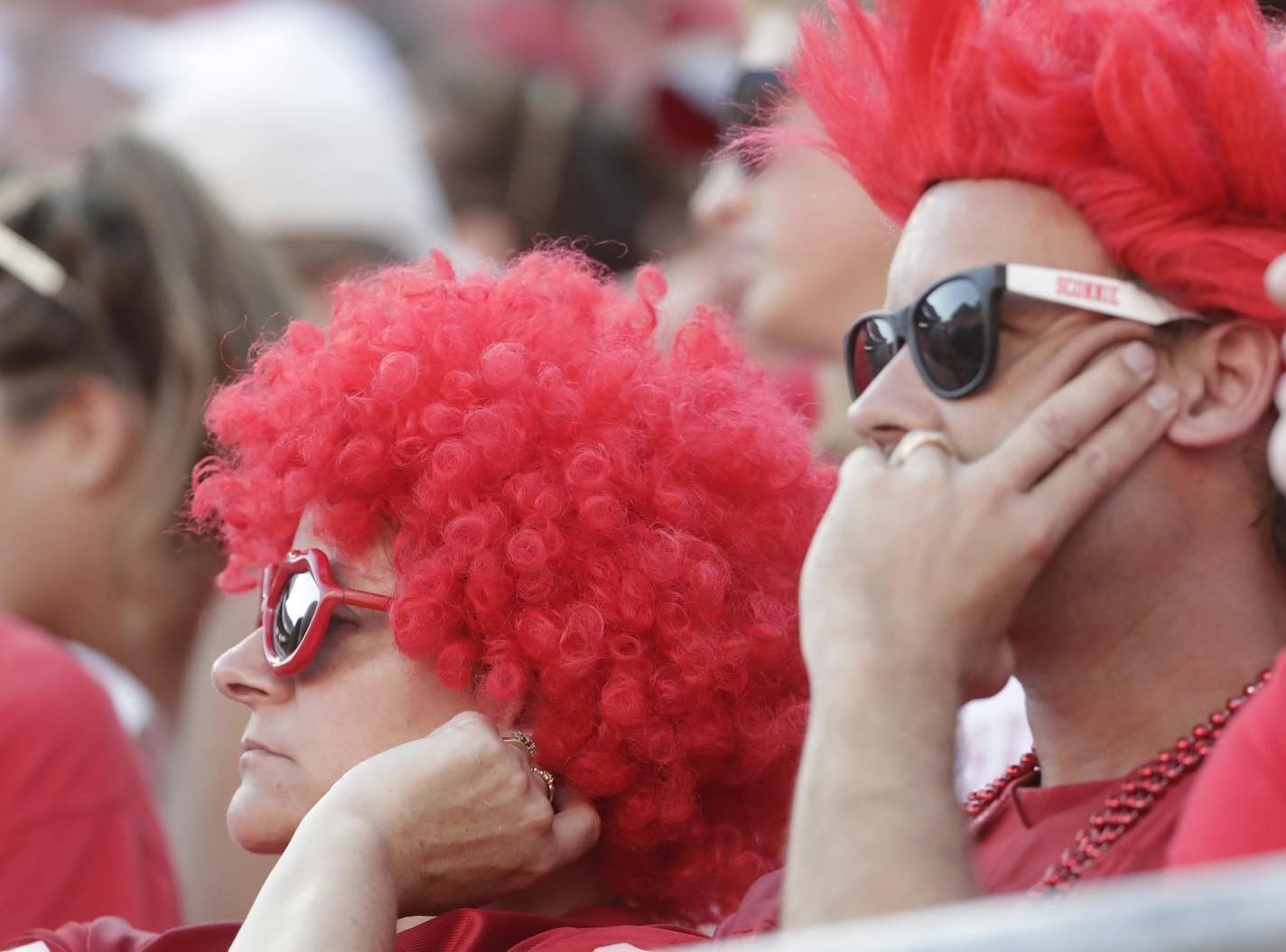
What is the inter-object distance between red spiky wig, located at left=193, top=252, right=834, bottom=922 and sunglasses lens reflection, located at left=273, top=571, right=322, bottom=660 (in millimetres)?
84

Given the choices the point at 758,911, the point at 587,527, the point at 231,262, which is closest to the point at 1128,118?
the point at 587,527

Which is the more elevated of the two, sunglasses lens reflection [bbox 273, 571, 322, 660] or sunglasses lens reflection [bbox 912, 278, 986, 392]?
sunglasses lens reflection [bbox 912, 278, 986, 392]

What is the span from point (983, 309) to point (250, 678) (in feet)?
4.17

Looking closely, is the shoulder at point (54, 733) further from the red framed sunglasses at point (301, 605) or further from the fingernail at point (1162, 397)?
the fingernail at point (1162, 397)

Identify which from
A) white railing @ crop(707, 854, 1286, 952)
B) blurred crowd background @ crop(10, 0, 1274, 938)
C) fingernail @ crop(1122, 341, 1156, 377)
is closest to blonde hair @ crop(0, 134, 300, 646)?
blurred crowd background @ crop(10, 0, 1274, 938)

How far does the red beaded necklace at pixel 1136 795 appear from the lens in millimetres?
2104

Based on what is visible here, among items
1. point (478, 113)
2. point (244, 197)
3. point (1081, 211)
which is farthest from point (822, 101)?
point (478, 113)

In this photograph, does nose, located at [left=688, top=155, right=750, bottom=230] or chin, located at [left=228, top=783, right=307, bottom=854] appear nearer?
chin, located at [left=228, top=783, right=307, bottom=854]

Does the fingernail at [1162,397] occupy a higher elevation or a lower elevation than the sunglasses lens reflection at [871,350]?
lower

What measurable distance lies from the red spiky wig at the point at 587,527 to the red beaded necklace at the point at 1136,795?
659 millimetres

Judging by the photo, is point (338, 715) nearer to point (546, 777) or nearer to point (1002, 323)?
point (546, 777)

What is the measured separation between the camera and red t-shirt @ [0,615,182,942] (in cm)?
331

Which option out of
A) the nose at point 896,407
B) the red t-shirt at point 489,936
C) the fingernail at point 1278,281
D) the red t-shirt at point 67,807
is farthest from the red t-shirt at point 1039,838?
the red t-shirt at point 67,807

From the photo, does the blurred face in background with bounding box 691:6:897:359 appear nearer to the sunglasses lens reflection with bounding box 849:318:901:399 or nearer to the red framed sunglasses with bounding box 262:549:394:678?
the sunglasses lens reflection with bounding box 849:318:901:399
